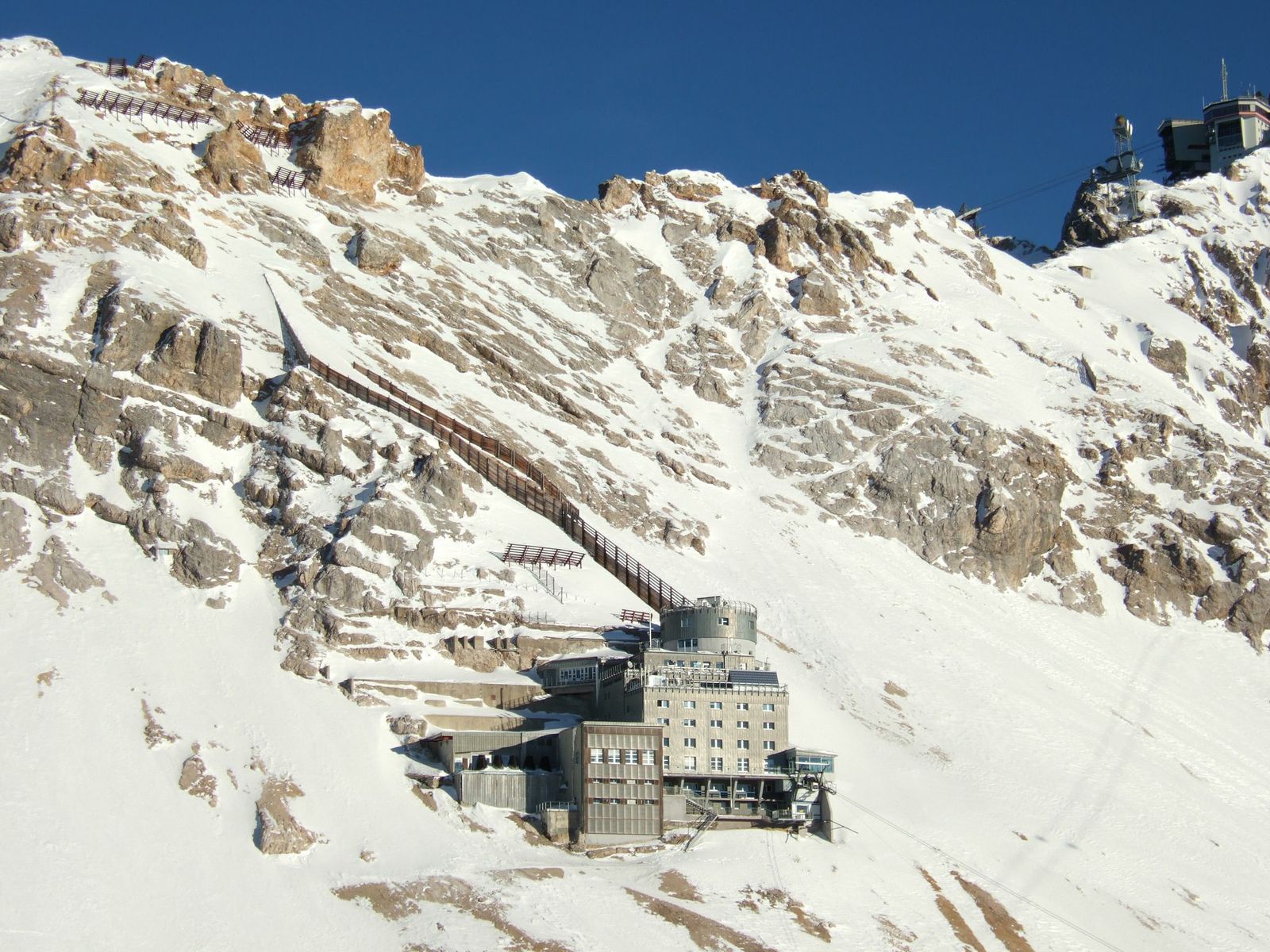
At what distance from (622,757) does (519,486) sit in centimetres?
3090

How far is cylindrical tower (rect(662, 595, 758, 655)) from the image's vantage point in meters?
78.8

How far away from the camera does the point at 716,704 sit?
73.0m

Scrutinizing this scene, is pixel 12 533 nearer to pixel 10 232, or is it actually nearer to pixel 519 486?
pixel 10 232

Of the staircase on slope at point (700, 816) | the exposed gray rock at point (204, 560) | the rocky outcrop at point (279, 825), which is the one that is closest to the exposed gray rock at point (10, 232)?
the exposed gray rock at point (204, 560)

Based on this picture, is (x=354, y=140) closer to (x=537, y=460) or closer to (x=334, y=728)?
(x=537, y=460)

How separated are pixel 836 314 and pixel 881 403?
2022cm

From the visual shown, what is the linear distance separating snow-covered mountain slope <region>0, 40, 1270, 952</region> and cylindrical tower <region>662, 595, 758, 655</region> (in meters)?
6.38

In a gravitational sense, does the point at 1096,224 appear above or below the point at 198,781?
above

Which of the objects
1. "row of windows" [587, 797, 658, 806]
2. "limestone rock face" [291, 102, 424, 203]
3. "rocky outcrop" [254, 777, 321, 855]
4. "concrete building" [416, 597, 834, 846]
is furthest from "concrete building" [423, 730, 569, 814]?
A: "limestone rock face" [291, 102, 424, 203]

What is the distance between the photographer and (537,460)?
331 feet

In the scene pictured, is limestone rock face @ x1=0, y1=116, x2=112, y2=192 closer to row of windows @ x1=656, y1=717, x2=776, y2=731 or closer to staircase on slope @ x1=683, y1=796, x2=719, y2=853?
row of windows @ x1=656, y1=717, x2=776, y2=731

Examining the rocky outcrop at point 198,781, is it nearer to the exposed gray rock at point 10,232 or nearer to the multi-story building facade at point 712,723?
the multi-story building facade at point 712,723

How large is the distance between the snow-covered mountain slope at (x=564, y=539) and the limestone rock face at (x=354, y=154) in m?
0.54

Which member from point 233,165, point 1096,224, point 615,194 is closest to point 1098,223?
point 1096,224
